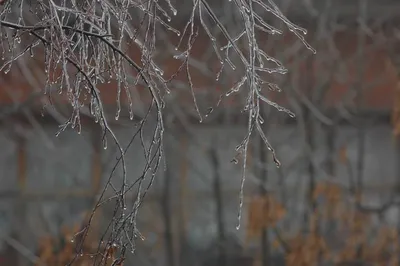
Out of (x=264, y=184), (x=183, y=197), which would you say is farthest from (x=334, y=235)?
(x=183, y=197)

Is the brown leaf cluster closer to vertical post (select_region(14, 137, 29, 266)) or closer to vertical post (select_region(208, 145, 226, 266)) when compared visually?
vertical post (select_region(208, 145, 226, 266))

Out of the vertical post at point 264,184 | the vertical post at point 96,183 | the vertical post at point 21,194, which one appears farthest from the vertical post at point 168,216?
the vertical post at point 21,194

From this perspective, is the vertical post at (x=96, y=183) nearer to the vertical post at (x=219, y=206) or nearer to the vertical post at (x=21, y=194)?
the vertical post at (x=21, y=194)

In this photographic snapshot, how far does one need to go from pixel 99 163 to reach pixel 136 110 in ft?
1.41

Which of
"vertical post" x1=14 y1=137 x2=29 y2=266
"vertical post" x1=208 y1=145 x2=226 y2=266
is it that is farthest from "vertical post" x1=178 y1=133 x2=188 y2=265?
"vertical post" x1=14 y1=137 x2=29 y2=266

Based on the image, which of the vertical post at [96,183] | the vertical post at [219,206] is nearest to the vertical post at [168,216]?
the vertical post at [219,206]

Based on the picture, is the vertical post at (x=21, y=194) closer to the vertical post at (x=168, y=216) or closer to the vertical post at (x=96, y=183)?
the vertical post at (x=96, y=183)

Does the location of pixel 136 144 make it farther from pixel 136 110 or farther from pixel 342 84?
pixel 342 84

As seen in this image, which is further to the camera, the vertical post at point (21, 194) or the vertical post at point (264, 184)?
the vertical post at point (21, 194)

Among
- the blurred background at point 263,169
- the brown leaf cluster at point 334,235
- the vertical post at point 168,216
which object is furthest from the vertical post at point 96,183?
the brown leaf cluster at point 334,235

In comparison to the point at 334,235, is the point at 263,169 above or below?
above

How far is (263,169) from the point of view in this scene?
14.3 ft

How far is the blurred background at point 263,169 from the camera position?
438 centimetres

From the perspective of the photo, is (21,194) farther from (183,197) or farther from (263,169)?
(263,169)
